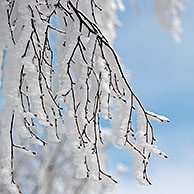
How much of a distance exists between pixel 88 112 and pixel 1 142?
0.94ft

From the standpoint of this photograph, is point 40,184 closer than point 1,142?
No

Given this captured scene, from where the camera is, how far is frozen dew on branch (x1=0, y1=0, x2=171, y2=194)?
3.93 ft

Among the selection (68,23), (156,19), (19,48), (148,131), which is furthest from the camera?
(156,19)

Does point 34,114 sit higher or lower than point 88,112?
lower

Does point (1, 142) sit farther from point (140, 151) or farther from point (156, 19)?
point (156, 19)

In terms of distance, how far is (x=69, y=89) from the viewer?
4.33 feet

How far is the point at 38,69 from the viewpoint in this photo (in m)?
1.26

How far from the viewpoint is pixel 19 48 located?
3.92 ft

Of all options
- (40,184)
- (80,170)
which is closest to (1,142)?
(80,170)

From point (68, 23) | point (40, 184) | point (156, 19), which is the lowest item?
point (40, 184)

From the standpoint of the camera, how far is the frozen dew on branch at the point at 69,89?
47.2 inches

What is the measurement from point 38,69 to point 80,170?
0.32 meters

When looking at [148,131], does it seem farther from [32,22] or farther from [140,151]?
[32,22]

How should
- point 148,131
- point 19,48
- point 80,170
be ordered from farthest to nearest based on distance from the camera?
point 148,131 → point 80,170 → point 19,48
